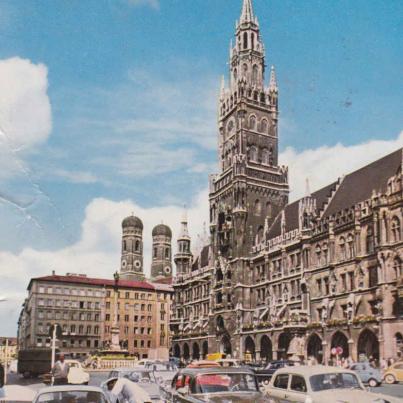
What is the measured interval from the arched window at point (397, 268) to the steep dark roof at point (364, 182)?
719cm

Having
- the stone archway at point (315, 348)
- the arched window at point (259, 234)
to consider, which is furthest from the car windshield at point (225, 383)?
the arched window at point (259, 234)

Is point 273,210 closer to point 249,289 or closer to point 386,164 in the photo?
point 249,289

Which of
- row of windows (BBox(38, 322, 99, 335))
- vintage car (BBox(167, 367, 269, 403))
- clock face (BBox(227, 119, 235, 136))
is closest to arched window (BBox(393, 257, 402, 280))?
vintage car (BBox(167, 367, 269, 403))

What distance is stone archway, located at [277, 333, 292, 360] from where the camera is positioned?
55.2m

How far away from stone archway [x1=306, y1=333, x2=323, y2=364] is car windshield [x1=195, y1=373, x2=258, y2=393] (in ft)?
130

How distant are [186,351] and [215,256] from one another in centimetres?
1591

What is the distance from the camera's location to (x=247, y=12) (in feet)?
250

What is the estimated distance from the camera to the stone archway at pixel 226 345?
2584 inches

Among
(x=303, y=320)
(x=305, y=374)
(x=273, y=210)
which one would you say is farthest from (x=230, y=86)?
(x=305, y=374)

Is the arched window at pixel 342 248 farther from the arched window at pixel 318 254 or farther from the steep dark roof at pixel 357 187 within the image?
the steep dark roof at pixel 357 187

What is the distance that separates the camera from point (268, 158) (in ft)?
234

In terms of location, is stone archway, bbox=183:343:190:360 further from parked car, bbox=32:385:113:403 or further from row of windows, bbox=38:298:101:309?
parked car, bbox=32:385:113:403

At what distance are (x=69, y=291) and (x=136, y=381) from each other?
84.8 metres

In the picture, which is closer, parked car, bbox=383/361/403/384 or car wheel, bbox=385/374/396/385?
parked car, bbox=383/361/403/384
